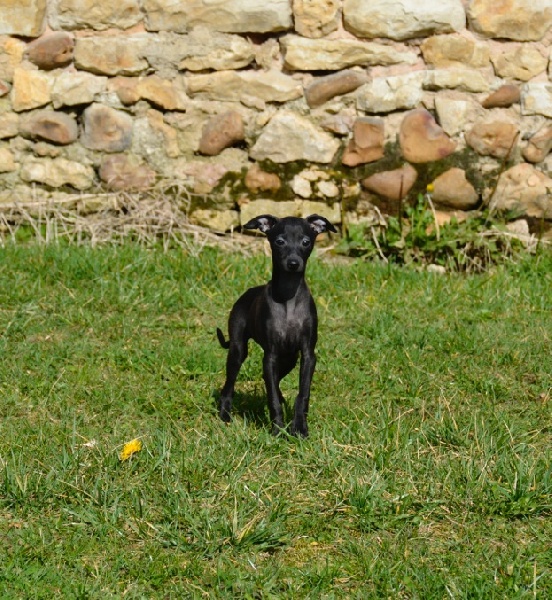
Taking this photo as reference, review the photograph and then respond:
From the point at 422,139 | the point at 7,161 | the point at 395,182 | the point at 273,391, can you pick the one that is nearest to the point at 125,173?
the point at 7,161

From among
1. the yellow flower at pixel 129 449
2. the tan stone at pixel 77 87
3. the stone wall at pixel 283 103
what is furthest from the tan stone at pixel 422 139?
the yellow flower at pixel 129 449

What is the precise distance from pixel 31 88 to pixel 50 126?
0.98 feet

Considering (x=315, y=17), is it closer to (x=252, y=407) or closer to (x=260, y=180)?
(x=260, y=180)

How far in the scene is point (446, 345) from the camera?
5355 mm

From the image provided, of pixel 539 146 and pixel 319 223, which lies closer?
pixel 319 223

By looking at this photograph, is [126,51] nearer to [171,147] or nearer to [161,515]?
[171,147]

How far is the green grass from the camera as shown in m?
3.25

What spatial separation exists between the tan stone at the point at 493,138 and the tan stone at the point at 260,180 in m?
1.38

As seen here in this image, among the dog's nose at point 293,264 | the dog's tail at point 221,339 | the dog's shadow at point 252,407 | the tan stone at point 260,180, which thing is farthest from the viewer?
the tan stone at point 260,180

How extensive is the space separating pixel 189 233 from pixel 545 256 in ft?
8.10

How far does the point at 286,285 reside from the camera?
419 centimetres

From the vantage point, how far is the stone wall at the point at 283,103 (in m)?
6.77

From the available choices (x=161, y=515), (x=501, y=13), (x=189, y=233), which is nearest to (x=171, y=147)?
(x=189, y=233)

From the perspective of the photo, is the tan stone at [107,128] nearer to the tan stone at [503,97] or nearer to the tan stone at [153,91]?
the tan stone at [153,91]
